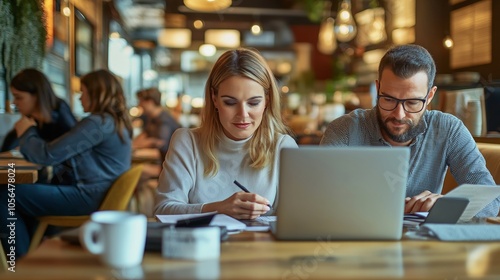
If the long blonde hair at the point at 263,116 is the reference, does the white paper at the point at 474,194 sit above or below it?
below

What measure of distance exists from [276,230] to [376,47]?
981 centimetres

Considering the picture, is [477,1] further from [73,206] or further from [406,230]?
[406,230]

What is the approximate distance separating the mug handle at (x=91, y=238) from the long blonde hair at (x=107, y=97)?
103 inches

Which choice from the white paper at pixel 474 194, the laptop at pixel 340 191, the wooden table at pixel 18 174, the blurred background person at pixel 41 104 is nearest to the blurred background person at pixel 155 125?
the blurred background person at pixel 41 104

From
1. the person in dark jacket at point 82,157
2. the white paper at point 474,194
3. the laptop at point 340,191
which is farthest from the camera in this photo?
the person in dark jacket at point 82,157

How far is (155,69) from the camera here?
50.2 ft

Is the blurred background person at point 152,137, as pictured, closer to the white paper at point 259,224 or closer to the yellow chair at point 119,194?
the yellow chair at point 119,194

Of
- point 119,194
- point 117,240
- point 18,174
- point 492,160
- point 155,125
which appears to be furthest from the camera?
point 155,125

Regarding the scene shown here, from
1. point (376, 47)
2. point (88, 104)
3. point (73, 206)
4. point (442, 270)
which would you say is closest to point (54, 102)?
point (88, 104)

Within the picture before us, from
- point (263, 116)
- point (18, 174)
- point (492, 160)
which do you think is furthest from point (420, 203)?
point (18, 174)

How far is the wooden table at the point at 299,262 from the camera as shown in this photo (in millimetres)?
1156

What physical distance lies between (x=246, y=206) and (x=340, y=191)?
17.5 inches

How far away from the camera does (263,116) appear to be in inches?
93.9

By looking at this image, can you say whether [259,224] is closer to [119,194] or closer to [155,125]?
[119,194]
